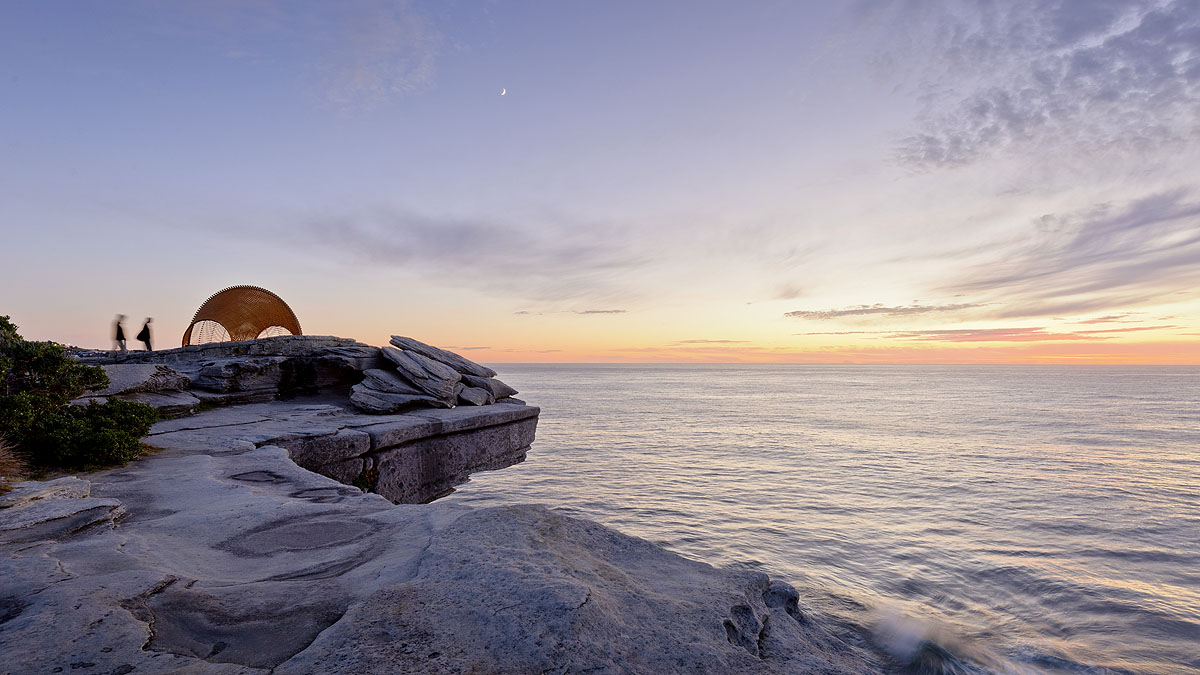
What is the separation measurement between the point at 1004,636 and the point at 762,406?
40.7 meters

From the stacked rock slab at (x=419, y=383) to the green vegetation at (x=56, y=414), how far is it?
5507 millimetres

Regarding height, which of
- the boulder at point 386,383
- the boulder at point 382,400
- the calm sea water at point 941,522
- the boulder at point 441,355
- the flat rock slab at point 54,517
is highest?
the boulder at point 441,355

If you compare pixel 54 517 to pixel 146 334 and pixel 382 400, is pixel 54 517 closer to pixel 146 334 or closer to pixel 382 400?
pixel 382 400

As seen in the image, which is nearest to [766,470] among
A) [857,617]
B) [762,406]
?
[857,617]

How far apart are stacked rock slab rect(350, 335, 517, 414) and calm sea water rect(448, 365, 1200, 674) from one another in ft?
9.44

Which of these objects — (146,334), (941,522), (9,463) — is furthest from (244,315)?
(941,522)

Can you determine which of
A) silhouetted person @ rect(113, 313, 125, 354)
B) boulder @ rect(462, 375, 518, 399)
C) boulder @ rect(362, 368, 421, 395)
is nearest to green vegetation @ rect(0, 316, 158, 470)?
boulder @ rect(362, 368, 421, 395)

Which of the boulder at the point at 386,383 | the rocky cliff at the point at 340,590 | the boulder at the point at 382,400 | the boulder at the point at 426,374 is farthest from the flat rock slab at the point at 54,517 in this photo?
the boulder at the point at 426,374

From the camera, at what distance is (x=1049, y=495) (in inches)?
605

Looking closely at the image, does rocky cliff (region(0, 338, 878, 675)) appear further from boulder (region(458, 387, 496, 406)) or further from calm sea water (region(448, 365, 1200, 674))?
boulder (region(458, 387, 496, 406))

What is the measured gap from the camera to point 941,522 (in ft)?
42.5

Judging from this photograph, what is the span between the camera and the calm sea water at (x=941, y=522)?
7672mm

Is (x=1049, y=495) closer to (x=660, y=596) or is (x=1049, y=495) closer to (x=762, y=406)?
(x=660, y=596)

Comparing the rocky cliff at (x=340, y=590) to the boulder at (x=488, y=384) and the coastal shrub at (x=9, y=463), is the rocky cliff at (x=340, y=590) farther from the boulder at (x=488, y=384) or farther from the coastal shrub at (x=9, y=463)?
the boulder at (x=488, y=384)
